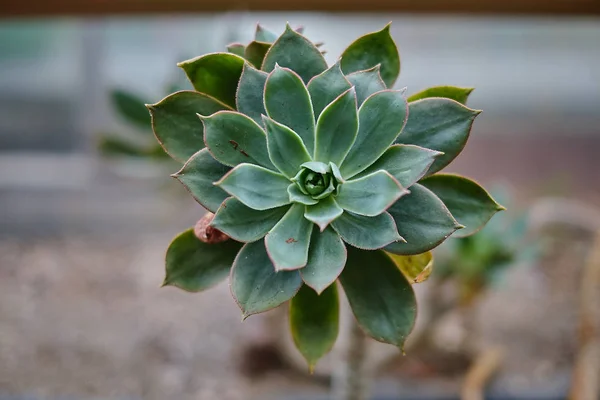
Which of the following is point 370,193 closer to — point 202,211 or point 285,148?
point 285,148

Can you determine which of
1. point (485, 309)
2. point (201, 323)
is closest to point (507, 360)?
point (485, 309)

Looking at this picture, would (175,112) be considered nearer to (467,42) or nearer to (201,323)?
(201,323)

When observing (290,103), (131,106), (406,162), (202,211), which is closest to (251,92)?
(290,103)

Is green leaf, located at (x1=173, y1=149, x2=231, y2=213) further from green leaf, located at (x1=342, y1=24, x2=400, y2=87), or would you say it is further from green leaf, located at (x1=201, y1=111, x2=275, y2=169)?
green leaf, located at (x1=342, y1=24, x2=400, y2=87)

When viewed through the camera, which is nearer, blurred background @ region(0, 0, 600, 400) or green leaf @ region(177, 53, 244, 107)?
green leaf @ region(177, 53, 244, 107)

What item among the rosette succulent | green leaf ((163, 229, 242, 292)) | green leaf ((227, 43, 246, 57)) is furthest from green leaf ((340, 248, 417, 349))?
green leaf ((227, 43, 246, 57))

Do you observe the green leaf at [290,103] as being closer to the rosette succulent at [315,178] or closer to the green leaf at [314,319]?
the rosette succulent at [315,178]
